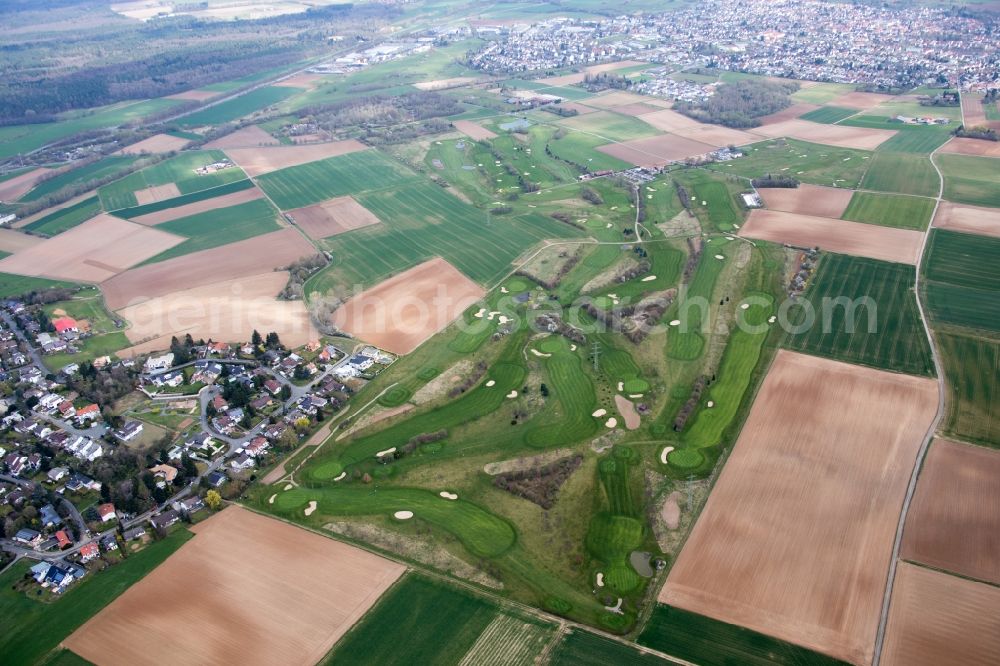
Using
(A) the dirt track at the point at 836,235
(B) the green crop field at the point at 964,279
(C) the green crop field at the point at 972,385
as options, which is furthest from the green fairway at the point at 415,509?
(A) the dirt track at the point at 836,235

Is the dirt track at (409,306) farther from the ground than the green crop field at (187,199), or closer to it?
closer to it

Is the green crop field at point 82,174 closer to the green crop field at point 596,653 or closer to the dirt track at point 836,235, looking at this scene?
the dirt track at point 836,235

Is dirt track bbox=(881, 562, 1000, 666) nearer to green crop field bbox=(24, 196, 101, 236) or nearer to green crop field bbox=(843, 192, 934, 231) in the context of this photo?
green crop field bbox=(843, 192, 934, 231)

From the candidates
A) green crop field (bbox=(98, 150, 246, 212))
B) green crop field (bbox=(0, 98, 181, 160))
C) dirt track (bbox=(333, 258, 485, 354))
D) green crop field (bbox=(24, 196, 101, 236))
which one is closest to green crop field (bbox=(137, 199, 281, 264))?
green crop field (bbox=(98, 150, 246, 212))

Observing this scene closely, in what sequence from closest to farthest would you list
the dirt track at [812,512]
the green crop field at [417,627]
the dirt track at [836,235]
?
the green crop field at [417,627], the dirt track at [812,512], the dirt track at [836,235]

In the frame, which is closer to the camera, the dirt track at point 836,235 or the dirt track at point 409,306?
the dirt track at point 409,306

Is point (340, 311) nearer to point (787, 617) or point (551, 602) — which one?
point (551, 602)
